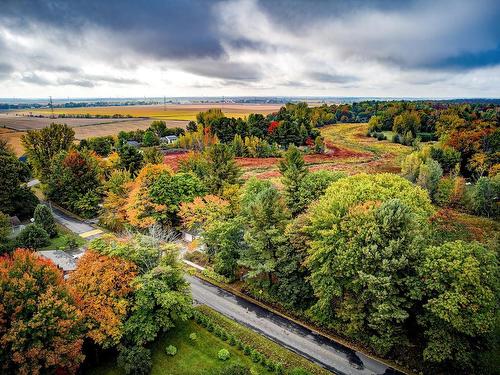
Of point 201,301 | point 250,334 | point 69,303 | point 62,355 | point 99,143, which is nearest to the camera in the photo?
point 62,355

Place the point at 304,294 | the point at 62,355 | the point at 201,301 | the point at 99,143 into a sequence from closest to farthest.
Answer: the point at 62,355, the point at 304,294, the point at 201,301, the point at 99,143

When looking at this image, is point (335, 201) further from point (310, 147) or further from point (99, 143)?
point (99, 143)

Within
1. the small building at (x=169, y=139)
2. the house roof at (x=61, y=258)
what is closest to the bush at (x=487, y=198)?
the house roof at (x=61, y=258)

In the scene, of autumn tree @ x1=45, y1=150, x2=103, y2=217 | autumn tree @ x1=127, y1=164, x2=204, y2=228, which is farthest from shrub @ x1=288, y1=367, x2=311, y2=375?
autumn tree @ x1=45, y1=150, x2=103, y2=217

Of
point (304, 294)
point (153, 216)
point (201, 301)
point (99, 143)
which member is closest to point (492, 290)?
point (304, 294)

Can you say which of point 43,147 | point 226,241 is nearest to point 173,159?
point 43,147

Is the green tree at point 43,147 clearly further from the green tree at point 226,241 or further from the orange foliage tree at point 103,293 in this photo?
the orange foliage tree at point 103,293
